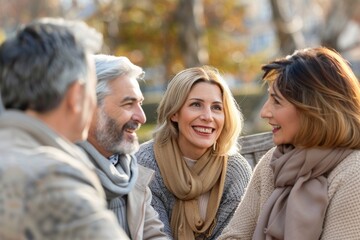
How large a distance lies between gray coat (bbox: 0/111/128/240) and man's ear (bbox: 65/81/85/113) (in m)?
0.15

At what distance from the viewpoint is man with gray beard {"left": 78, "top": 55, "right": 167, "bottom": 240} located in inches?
148

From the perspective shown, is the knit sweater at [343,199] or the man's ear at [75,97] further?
the knit sweater at [343,199]

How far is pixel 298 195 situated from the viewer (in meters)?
3.63

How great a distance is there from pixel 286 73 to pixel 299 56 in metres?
0.10

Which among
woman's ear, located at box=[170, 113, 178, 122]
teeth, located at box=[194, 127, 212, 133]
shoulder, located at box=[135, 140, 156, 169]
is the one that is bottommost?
shoulder, located at box=[135, 140, 156, 169]

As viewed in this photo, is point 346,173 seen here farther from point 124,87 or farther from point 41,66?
point 41,66

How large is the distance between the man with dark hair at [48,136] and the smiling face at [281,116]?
1.49 meters

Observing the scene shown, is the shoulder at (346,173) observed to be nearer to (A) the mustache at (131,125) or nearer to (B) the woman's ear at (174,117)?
(A) the mustache at (131,125)

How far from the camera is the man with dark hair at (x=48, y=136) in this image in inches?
82.7

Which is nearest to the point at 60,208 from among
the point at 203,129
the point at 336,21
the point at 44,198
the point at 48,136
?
Answer: the point at 44,198

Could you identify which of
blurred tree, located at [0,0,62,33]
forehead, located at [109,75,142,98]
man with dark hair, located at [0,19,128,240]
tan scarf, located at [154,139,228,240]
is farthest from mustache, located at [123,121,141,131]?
blurred tree, located at [0,0,62,33]

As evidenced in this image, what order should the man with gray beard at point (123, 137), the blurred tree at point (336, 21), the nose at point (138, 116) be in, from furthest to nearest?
1. the blurred tree at point (336, 21)
2. the nose at point (138, 116)
3. the man with gray beard at point (123, 137)

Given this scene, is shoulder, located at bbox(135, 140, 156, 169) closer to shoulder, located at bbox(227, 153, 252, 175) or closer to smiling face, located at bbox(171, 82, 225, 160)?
smiling face, located at bbox(171, 82, 225, 160)

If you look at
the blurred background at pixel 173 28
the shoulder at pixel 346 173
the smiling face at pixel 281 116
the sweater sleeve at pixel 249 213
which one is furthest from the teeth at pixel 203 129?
the blurred background at pixel 173 28
